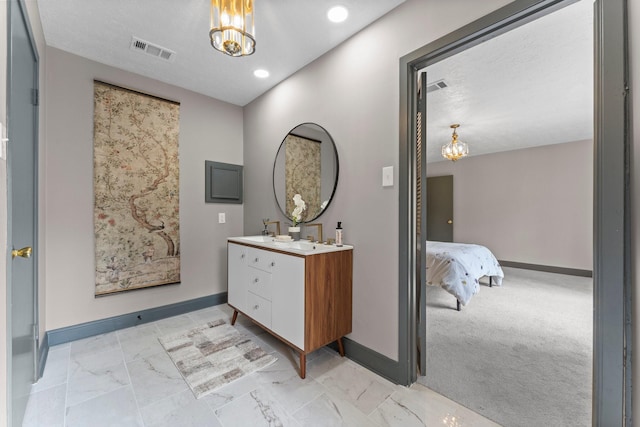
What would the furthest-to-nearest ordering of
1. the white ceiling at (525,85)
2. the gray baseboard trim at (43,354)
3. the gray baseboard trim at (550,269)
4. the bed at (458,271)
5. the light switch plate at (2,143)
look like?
the gray baseboard trim at (550,269)
the bed at (458,271)
the white ceiling at (525,85)
the gray baseboard trim at (43,354)
the light switch plate at (2,143)

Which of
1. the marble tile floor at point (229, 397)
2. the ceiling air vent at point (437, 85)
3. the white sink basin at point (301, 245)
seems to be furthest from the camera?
the ceiling air vent at point (437, 85)

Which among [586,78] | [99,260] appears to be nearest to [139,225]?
[99,260]

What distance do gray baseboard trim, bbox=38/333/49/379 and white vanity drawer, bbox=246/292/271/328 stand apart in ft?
4.53

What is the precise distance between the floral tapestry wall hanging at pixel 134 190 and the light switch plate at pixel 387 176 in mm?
2217

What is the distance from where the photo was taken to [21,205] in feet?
4.59

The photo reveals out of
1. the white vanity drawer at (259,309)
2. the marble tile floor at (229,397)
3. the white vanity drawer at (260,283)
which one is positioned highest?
the white vanity drawer at (260,283)

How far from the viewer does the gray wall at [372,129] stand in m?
1.62

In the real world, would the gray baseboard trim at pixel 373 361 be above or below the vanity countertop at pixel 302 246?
below

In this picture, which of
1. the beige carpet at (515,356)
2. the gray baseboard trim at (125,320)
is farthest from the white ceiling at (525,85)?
the gray baseboard trim at (125,320)

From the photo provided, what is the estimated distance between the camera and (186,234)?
2820 millimetres

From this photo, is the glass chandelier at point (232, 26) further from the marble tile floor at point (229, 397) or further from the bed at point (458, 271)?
the bed at point (458, 271)

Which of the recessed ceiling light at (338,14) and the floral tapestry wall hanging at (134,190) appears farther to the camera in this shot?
the floral tapestry wall hanging at (134,190)

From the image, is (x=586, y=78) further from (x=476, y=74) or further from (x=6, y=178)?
(x=6, y=178)

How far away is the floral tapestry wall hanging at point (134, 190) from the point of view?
2311 mm
